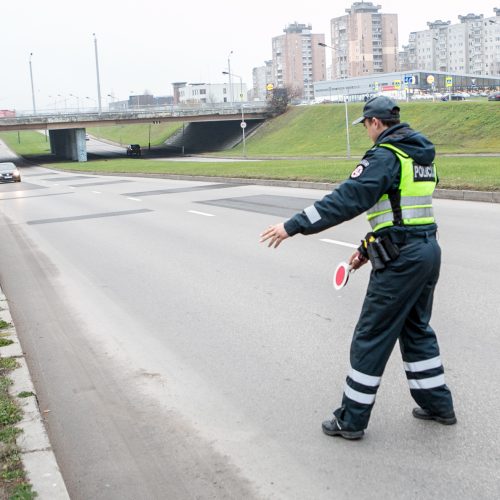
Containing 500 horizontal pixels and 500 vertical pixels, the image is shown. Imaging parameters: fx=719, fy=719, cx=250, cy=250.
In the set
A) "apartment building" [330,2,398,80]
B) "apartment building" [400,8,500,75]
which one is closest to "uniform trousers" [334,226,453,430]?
"apartment building" [330,2,398,80]

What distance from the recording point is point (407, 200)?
4.03 metres

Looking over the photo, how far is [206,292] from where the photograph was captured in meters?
8.40

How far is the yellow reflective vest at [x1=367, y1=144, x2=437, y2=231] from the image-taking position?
400 centimetres

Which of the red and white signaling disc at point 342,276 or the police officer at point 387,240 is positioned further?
the red and white signaling disc at point 342,276

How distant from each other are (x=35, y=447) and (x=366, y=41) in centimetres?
18538

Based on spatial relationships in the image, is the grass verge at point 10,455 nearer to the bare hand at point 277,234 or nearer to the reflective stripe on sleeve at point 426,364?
the bare hand at point 277,234

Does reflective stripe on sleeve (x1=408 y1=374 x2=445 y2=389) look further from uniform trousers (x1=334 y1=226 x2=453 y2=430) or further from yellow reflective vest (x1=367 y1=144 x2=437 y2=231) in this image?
yellow reflective vest (x1=367 y1=144 x2=437 y2=231)

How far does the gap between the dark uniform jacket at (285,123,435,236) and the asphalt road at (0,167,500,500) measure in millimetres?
1298

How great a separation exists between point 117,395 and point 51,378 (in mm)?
754

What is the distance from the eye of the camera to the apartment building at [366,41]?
179 meters

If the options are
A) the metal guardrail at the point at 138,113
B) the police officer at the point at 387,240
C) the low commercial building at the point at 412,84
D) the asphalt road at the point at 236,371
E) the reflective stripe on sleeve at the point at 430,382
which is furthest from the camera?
the low commercial building at the point at 412,84

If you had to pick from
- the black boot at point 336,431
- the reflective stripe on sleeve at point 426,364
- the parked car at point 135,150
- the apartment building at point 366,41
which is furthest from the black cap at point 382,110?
the apartment building at point 366,41

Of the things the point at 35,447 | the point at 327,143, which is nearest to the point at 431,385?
the point at 35,447

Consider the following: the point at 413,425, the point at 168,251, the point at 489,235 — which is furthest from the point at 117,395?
the point at 489,235
